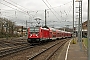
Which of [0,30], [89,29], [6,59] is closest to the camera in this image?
[89,29]

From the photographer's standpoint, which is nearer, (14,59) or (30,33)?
(14,59)

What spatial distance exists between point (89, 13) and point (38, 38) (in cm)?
2636

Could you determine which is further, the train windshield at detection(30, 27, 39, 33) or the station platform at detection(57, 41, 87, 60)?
the train windshield at detection(30, 27, 39, 33)

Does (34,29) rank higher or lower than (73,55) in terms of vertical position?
higher

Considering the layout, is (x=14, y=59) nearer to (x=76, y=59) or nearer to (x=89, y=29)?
(x=76, y=59)

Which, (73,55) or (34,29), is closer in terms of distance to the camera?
(73,55)

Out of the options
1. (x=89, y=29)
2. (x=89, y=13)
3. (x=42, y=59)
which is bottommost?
(x=42, y=59)

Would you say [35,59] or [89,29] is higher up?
[89,29]

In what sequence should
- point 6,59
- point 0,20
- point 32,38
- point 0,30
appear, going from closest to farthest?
point 6,59 → point 32,38 → point 0,30 → point 0,20

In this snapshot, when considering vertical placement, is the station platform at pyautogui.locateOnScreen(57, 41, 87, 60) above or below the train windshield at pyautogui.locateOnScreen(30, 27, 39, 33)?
below

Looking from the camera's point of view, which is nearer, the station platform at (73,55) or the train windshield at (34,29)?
the station platform at (73,55)

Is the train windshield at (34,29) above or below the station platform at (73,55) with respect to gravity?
above

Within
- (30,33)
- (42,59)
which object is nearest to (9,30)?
(30,33)

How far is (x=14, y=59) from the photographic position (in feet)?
51.2
